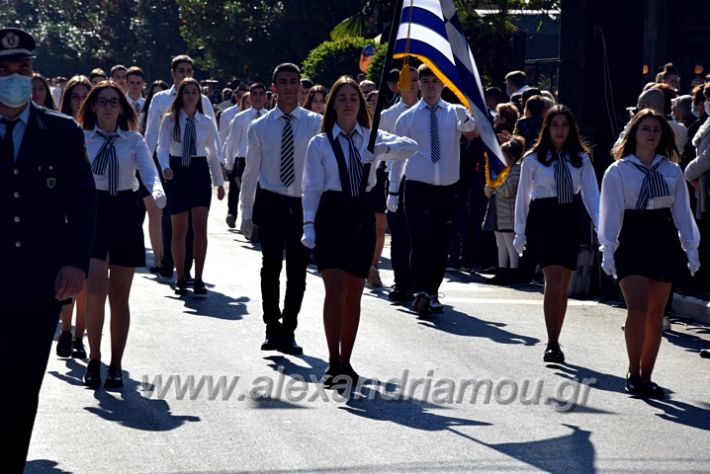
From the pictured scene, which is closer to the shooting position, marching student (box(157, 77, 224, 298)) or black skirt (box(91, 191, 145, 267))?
black skirt (box(91, 191, 145, 267))

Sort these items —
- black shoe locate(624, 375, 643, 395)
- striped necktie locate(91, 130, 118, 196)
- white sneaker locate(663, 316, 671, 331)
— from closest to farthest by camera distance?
black shoe locate(624, 375, 643, 395) < striped necktie locate(91, 130, 118, 196) < white sneaker locate(663, 316, 671, 331)

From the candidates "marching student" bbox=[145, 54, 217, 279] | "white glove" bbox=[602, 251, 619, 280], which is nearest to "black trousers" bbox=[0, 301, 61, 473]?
"white glove" bbox=[602, 251, 619, 280]

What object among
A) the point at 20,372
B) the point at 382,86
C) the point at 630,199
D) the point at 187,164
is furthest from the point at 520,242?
the point at 20,372

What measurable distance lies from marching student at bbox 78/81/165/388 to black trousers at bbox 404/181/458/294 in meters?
3.50

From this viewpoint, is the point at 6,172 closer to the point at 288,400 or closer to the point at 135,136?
the point at 288,400

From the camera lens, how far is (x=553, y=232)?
10.5 m

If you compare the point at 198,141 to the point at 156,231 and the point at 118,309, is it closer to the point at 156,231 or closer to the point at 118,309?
the point at 156,231

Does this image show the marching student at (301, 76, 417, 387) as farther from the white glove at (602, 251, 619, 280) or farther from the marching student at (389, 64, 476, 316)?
the marching student at (389, 64, 476, 316)

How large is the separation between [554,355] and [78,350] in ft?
11.2

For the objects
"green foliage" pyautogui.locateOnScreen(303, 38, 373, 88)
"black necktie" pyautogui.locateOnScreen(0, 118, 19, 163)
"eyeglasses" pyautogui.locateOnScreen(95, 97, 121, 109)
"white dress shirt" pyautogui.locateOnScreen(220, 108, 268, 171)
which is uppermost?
"green foliage" pyautogui.locateOnScreen(303, 38, 373, 88)

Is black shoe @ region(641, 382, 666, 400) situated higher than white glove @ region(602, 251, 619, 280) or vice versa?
white glove @ region(602, 251, 619, 280)

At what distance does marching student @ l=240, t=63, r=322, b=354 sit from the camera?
35.6 ft

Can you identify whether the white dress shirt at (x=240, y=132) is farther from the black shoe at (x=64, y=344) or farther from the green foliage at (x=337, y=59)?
the green foliage at (x=337, y=59)

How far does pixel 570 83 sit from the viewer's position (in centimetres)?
1475
